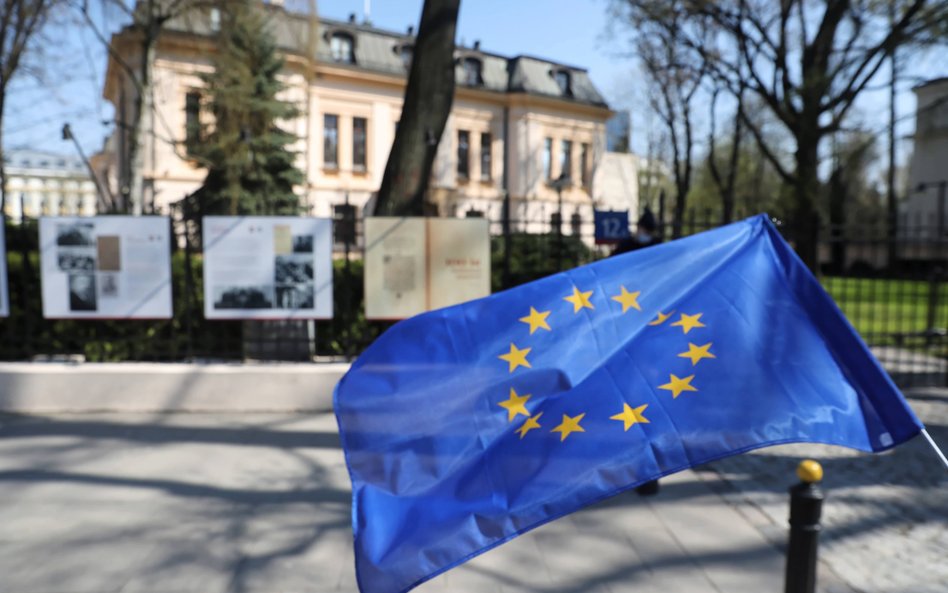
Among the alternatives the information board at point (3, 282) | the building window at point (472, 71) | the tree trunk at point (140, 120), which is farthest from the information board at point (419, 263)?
the building window at point (472, 71)

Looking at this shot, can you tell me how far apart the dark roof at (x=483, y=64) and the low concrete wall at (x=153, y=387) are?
3011 centimetres

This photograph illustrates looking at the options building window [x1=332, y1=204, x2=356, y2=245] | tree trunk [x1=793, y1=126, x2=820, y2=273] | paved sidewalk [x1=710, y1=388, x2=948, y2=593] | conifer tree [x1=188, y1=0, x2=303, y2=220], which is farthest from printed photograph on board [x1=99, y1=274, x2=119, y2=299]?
tree trunk [x1=793, y1=126, x2=820, y2=273]

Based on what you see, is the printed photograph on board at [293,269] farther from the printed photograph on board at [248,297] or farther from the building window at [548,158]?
the building window at [548,158]

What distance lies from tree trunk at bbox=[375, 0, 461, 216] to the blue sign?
2.20 m

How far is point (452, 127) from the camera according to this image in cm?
4297

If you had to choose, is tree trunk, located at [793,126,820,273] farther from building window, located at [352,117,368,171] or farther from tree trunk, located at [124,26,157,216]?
building window, located at [352,117,368,171]

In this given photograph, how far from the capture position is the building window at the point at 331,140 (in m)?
39.5

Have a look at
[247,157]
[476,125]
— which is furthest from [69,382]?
[476,125]

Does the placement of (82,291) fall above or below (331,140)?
below

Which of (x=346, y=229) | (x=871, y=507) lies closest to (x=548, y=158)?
(x=346, y=229)

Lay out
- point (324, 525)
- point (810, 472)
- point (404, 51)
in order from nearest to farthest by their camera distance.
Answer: point (810, 472), point (324, 525), point (404, 51)

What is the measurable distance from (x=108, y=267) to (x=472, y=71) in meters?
40.2

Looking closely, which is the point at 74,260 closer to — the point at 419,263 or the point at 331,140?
the point at 419,263

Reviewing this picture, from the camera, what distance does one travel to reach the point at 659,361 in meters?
2.66
